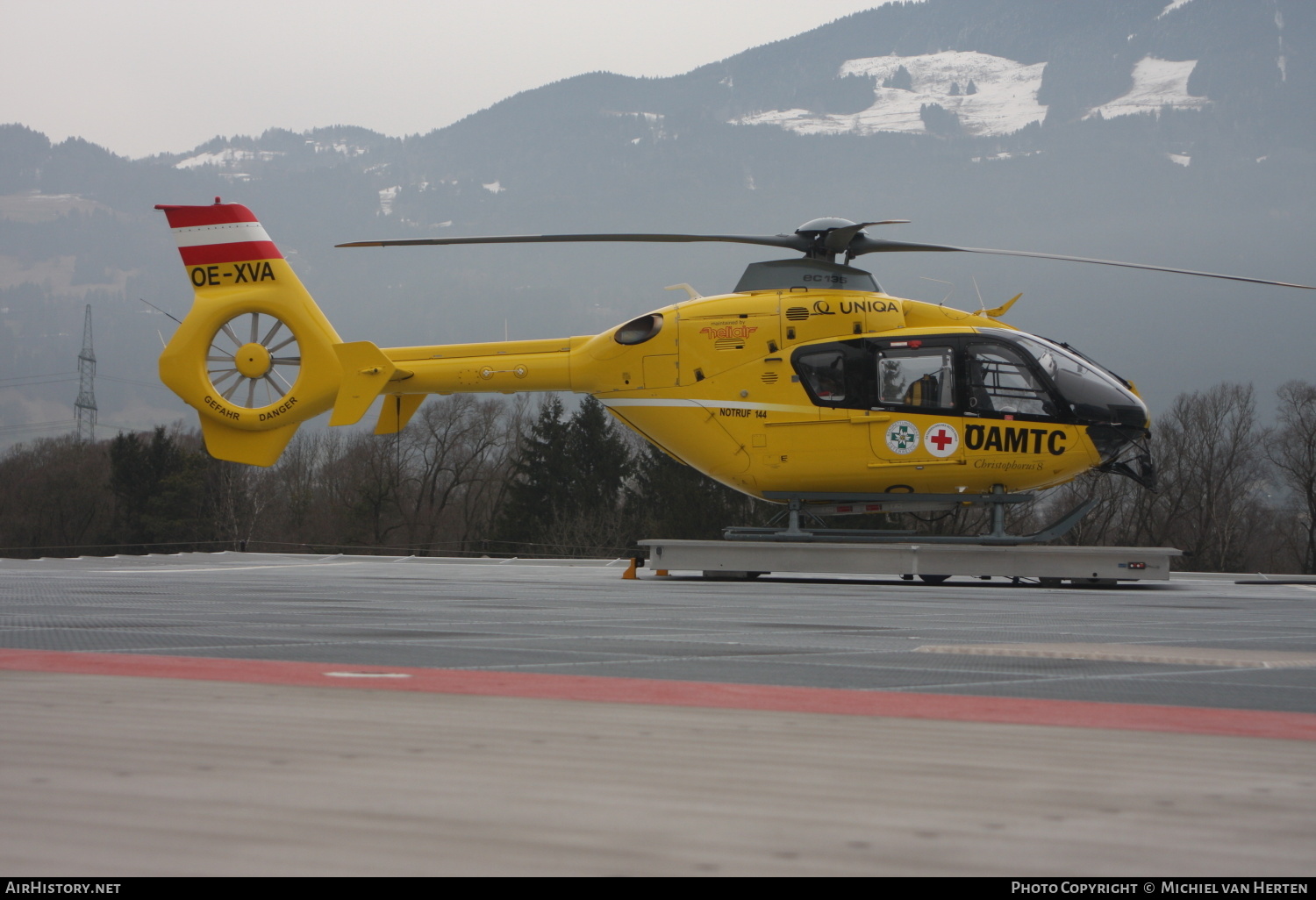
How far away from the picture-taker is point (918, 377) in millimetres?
15586

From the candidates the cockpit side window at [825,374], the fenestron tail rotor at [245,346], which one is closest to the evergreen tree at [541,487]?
the fenestron tail rotor at [245,346]

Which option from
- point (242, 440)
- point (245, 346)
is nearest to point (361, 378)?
point (245, 346)

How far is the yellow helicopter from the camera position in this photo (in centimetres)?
1547

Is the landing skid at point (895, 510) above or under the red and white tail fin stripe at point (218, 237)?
under

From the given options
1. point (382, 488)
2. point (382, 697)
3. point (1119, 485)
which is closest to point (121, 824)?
point (382, 697)

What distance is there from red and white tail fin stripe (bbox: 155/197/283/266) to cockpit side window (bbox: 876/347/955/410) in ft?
34.0

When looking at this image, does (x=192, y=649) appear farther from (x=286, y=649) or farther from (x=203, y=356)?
(x=203, y=356)

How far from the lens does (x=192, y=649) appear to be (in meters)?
5.56

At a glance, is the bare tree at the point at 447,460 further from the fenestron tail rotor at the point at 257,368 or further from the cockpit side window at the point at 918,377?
the cockpit side window at the point at 918,377

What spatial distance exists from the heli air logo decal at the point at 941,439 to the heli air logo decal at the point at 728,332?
293cm

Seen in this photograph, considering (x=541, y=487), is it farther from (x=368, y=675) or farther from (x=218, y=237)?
(x=368, y=675)

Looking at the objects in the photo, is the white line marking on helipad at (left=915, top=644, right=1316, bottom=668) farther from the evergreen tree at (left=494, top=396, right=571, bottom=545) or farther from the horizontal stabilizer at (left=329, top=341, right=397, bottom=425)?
the evergreen tree at (left=494, top=396, right=571, bottom=545)

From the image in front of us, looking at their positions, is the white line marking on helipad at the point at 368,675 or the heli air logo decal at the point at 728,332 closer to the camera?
the white line marking on helipad at the point at 368,675

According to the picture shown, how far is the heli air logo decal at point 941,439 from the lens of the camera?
1556 cm
